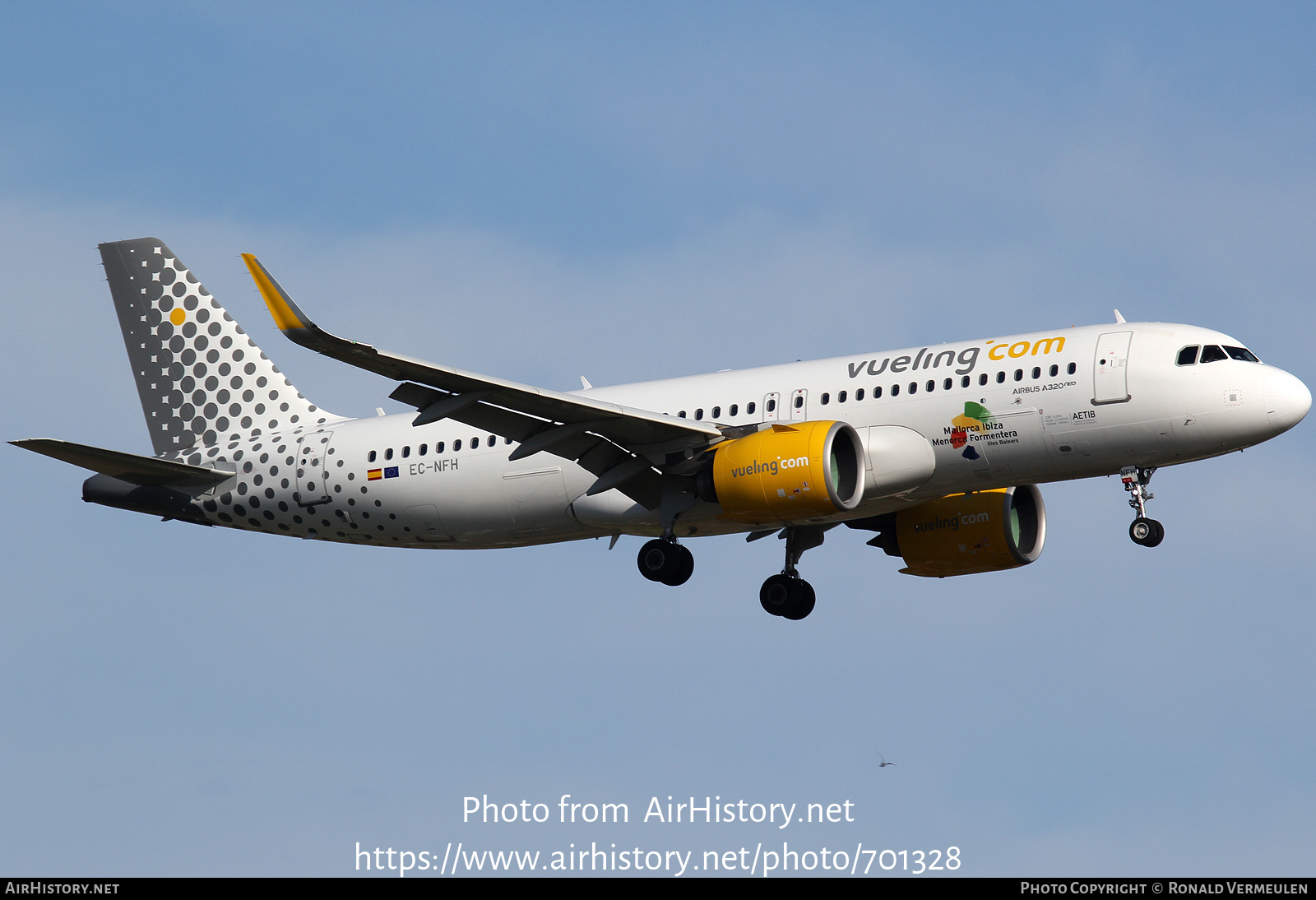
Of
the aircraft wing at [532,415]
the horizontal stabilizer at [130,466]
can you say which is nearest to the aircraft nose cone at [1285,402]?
the aircraft wing at [532,415]

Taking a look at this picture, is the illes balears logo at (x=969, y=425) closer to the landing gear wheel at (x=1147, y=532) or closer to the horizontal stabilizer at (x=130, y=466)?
the landing gear wheel at (x=1147, y=532)

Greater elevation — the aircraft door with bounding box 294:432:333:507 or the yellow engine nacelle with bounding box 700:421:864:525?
the aircraft door with bounding box 294:432:333:507

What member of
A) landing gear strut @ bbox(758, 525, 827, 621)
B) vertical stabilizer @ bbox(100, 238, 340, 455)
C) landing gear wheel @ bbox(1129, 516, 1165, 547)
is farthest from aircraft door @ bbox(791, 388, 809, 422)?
vertical stabilizer @ bbox(100, 238, 340, 455)

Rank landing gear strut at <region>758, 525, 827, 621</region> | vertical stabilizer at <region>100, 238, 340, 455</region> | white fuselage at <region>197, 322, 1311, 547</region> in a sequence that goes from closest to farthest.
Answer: white fuselage at <region>197, 322, 1311, 547</region>
landing gear strut at <region>758, 525, 827, 621</region>
vertical stabilizer at <region>100, 238, 340, 455</region>

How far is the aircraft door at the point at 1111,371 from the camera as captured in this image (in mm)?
31156

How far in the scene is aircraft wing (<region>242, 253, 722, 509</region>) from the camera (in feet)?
90.4

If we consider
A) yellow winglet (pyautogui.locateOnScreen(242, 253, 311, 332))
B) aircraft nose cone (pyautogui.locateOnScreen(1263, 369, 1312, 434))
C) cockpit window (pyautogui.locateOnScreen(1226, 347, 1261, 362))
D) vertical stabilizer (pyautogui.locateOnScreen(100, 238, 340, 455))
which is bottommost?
yellow winglet (pyautogui.locateOnScreen(242, 253, 311, 332))

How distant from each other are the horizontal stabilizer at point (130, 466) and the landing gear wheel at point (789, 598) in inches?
512

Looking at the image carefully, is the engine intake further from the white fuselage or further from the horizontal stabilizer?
the horizontal stabilizer

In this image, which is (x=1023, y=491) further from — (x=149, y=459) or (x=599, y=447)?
(x=149, y=459)

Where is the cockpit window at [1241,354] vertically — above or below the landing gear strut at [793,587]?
above

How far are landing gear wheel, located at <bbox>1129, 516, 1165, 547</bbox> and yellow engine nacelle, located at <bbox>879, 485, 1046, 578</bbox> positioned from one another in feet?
16.1

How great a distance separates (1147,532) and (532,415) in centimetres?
1223

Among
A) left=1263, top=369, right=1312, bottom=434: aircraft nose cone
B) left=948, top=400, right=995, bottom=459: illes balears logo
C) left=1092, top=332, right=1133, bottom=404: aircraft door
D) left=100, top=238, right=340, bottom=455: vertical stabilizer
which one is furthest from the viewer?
left=100, top=238, right=340, bottom=455: vertical stabilizer
